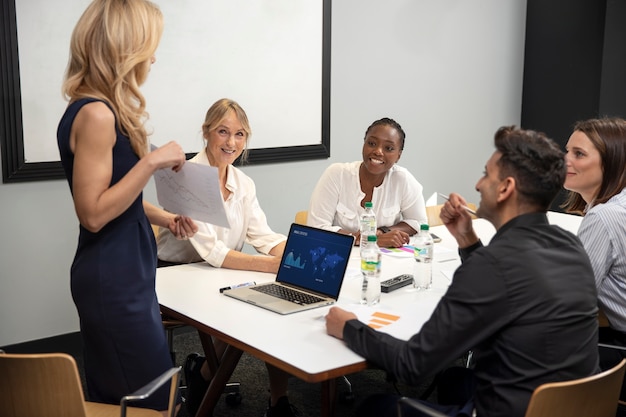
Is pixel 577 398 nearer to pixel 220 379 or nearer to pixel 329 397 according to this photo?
pixel 329 397

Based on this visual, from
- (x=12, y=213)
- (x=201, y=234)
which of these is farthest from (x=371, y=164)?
(x=12, y=213)

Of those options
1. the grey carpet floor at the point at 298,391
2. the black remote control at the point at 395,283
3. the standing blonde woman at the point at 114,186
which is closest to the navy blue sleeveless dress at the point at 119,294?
the standing blonde woman at the point at 114,186

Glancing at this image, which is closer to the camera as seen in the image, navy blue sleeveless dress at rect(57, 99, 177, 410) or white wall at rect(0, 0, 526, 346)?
navy blue sleeveless dress at rect(57, 99, 177, 410)

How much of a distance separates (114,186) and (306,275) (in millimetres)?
952

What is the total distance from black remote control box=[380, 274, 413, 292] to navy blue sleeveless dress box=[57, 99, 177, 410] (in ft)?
3.18

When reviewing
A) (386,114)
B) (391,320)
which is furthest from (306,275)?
(386,114)

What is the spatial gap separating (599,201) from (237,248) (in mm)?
1618

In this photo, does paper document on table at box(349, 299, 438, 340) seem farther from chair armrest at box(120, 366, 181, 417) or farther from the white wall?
the white wall

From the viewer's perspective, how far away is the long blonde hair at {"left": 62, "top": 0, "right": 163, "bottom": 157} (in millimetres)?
2078

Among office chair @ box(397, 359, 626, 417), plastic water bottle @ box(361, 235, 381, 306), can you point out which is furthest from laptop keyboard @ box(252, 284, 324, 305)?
office chair @ box(397, 359, 626, 417)

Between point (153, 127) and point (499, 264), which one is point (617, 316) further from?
point (153, 127)

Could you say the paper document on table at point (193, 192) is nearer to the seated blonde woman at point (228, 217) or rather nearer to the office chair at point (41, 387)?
the seated blonde woman at point (228, 217)

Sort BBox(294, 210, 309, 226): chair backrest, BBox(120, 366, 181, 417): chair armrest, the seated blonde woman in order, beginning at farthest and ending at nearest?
BBox(294, 210, 309, 226): chair backrest
the seated blonde woman
BBox(120, 366, 181, 417): chair armrest

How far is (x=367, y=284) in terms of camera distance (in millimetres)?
2695
